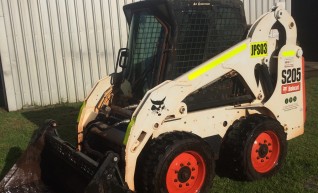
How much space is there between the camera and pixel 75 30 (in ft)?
32.1

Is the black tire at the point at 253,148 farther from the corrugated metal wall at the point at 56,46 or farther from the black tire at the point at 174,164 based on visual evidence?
the corrugated metal wall at the point at 56,46

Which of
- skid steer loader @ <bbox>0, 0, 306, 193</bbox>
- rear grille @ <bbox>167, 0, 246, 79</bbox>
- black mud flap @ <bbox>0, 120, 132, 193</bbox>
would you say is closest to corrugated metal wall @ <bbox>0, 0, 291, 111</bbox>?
Result: skid steer loader @ <bbox>0, 0, 306, 193</bbox>

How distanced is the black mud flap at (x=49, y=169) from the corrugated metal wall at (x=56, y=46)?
215 inches

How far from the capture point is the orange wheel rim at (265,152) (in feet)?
14.6

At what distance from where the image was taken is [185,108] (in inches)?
157

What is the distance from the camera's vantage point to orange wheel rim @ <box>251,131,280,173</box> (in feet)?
14.6

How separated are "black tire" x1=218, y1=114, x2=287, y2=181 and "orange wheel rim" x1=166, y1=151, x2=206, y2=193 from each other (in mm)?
556

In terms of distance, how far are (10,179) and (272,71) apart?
11.2 ft

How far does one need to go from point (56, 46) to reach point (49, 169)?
19.2 ft

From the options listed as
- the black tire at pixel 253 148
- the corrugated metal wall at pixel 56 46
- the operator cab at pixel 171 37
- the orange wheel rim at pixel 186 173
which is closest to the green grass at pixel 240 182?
the black tire at pixel 253 148

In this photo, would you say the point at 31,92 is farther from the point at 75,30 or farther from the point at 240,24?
the point at 240,24

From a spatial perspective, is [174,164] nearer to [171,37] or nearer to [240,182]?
A: [240,182]

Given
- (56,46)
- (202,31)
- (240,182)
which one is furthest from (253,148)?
(56,46)

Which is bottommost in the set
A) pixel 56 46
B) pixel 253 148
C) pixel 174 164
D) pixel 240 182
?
pixel 240 182
